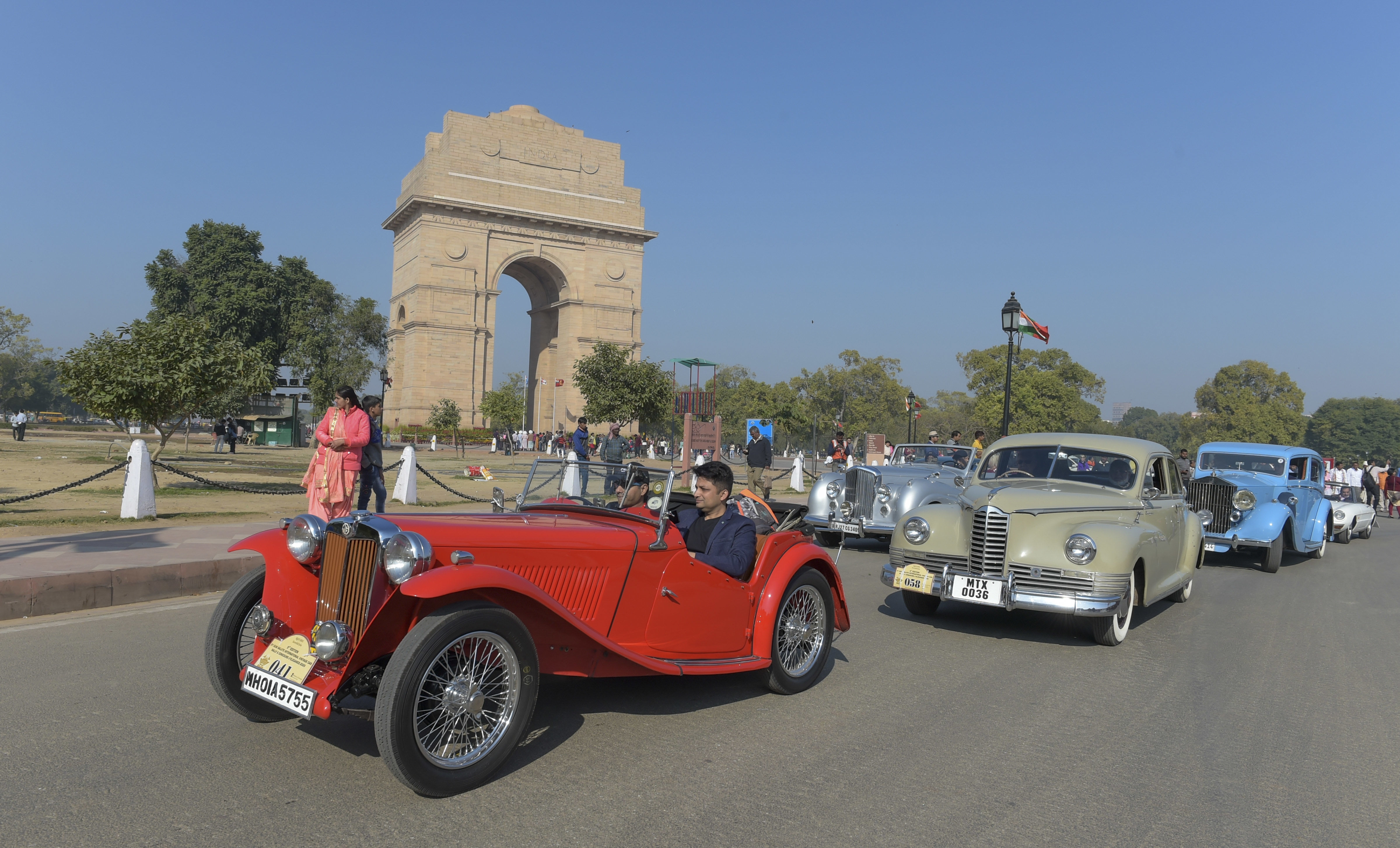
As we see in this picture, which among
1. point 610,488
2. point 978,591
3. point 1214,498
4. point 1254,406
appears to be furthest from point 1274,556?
point 1254,406

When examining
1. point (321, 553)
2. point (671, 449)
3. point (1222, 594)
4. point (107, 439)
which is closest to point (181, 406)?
point (321, 553)

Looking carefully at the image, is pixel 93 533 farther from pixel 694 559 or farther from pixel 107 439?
pixel 107 439

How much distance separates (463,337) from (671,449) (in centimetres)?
1376

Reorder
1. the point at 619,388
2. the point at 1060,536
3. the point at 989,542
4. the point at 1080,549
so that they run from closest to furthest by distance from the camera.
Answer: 1. the point at 1080,549
2. the point at 1060,536
3. the point at 989,542
4. the point at 619,388

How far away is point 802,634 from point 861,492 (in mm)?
7145

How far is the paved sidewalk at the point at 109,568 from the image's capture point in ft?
21.9

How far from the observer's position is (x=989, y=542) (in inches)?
261

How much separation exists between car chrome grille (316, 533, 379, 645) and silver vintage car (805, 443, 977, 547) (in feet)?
28.3

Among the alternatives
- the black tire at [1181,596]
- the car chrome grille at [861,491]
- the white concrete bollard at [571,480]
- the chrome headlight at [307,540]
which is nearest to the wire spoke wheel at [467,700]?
the chrome headlight at [307,540]

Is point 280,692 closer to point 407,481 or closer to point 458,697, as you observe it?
point 458,697

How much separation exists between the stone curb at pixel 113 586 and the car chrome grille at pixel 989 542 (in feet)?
17.9

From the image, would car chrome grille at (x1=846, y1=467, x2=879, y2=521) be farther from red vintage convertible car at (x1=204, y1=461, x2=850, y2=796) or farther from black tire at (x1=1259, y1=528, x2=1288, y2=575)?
red vintage convertible car at (x1=204, y1=461, x2=850, y2=796)

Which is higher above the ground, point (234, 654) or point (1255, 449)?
point (1255, 449)

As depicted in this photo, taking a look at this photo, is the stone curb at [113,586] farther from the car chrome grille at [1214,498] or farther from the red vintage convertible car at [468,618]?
the car chrome grille at [1214,498]
